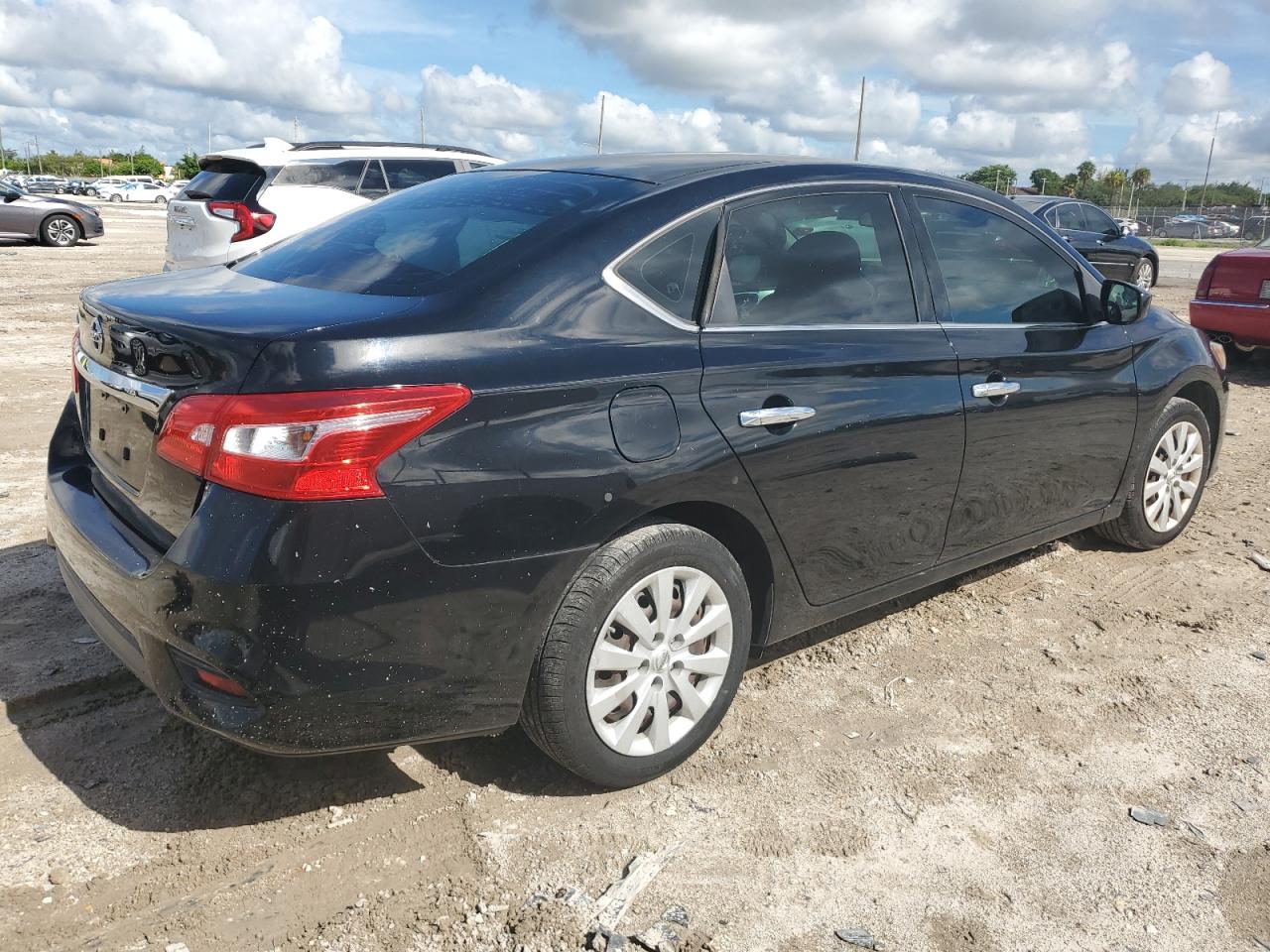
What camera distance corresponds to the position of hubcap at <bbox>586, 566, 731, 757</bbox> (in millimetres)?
2820

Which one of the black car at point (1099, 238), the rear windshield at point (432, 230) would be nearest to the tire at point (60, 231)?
the black car at point (1099, 238)

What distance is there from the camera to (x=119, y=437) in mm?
2818

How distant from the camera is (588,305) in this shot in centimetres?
277

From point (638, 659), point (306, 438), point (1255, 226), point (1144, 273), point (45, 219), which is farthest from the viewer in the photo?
point (1255, 226)

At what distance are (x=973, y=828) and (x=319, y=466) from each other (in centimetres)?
199

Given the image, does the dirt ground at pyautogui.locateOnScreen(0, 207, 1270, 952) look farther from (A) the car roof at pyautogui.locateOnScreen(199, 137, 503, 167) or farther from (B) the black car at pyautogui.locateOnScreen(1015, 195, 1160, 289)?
(B) the black car at pyautogui.locateOnScreen(1015, 195, 1160, 289)

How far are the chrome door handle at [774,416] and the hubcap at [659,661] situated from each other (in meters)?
0.45

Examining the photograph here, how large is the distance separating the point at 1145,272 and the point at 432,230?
58.1 ft

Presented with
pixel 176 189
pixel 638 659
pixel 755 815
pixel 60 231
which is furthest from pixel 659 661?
pixel 60 231

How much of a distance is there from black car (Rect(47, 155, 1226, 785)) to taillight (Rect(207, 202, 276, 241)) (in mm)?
6185

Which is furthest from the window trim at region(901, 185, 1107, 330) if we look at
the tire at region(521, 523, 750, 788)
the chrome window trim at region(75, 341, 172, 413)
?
the chrome window trim at region(75, 341, 172, 413)

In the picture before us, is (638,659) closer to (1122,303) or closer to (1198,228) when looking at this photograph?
(1122,303)

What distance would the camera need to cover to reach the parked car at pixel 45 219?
21.1 m

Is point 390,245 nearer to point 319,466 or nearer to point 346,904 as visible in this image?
point 319,466
